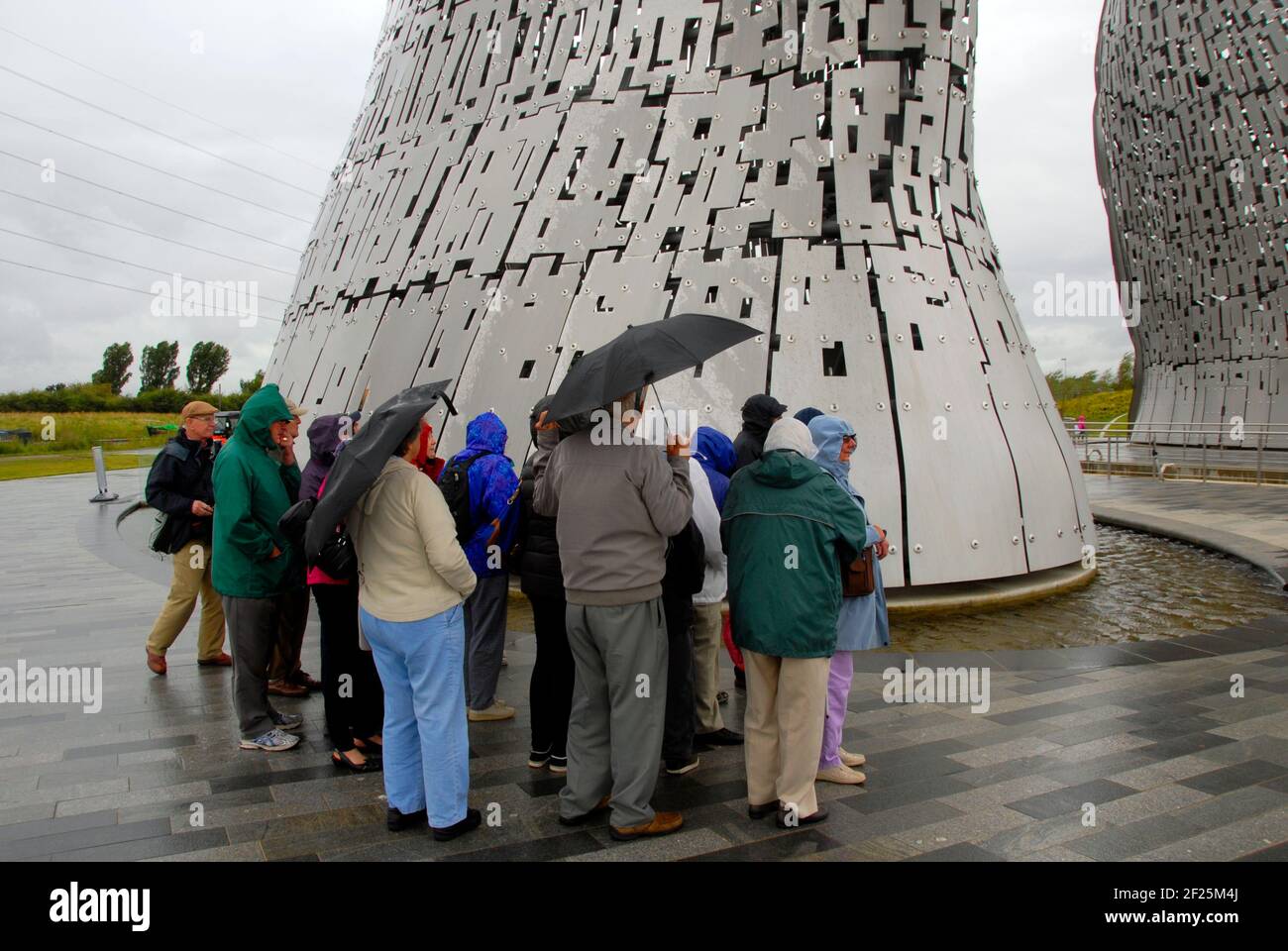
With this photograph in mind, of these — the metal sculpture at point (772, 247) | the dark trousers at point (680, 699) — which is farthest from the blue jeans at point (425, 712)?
the metal sculpture at point (772, 247)

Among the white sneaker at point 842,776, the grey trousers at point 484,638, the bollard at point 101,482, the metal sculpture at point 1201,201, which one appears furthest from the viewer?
the metal sculpture at point 1201,201

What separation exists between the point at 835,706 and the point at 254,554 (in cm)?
310

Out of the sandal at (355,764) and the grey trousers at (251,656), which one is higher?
the grey trousers at (251,656)

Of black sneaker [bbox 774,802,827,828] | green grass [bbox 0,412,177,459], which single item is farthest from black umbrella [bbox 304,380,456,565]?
green grass [bbox 0,412,177,459]

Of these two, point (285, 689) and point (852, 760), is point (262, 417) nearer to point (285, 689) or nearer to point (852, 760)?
point (285, 689)

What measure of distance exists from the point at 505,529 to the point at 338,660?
1064 millimetres

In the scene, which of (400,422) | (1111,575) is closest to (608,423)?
(400,422)

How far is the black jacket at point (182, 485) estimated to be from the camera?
19.3 ft

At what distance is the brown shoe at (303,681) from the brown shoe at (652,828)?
2917 millimetres

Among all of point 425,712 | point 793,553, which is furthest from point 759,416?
point 425,712

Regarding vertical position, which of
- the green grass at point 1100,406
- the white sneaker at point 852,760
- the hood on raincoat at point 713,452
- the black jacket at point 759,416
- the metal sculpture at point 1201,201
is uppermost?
the metal sculpture at point 1201,201

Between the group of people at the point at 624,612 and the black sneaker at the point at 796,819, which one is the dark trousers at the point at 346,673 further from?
the black sneaker at the point at 796,819

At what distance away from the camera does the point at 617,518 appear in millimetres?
3533
